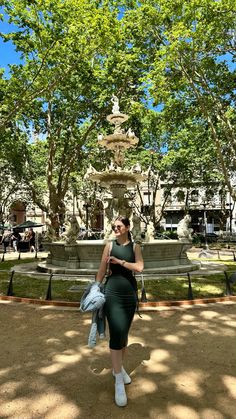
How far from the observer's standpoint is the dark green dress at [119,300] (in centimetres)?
359

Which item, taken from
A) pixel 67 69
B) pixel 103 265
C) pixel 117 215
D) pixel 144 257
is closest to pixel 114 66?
pixel 67 69

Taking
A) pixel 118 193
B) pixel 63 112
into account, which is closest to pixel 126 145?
pixel 118 193

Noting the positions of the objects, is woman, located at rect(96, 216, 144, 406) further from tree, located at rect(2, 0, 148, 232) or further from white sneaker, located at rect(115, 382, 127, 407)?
tree, located at rect(2, 0, 148, 232)

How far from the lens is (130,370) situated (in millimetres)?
4414

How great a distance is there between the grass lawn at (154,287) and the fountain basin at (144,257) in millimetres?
892

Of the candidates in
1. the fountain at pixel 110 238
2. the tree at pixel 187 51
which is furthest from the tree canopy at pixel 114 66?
the fountain at pixel 110 238

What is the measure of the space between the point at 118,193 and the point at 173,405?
40.2 feet

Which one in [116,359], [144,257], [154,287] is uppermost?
[144,257]

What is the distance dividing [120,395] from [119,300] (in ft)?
3.28

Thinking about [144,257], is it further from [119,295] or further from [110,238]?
[119,295]

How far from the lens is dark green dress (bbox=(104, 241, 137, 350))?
3588 millimetres

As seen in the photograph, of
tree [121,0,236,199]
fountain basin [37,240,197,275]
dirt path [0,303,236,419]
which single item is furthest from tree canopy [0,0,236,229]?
dirt path [0,303,236,419]

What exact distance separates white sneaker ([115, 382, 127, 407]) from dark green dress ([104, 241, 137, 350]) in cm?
41

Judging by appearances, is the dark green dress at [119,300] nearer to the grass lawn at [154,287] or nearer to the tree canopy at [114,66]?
the grass lawn at [154,287]
